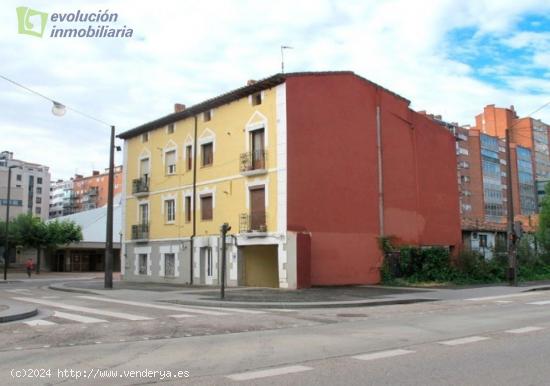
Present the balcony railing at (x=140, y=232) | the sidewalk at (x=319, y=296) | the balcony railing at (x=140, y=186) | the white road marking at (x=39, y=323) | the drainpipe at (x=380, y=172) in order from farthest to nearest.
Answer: the balcony railing at (x=140, y=186), the balcony railing at (x=140, y=232), the drainpipe at (x=380, y=172), the sidewalk at (x=319, y=296), the white road marking at (x=39, y=323)

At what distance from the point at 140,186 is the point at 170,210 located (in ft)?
11.3

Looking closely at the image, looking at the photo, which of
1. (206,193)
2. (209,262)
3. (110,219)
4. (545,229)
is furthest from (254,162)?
(545,229)

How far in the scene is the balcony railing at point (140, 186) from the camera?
117 feet

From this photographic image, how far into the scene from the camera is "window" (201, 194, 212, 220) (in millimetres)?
30734

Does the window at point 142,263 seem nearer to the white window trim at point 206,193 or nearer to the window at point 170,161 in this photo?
the window at point 170,161

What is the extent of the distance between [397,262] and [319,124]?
8.38m

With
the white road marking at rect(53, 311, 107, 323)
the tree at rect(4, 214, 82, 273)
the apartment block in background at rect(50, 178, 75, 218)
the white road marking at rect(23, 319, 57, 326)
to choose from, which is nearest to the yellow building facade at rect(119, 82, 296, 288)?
the white road marking at rect(53, 311, 107, 323)

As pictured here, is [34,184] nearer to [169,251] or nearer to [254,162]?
[169,251]

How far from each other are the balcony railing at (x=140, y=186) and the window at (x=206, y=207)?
609 centimetres

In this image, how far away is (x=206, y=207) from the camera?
3100 cm

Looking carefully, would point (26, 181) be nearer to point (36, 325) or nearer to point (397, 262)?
point (397, 262)

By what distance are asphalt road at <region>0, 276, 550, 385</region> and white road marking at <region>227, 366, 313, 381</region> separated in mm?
13

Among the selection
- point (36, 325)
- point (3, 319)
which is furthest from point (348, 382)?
point (3, 319)

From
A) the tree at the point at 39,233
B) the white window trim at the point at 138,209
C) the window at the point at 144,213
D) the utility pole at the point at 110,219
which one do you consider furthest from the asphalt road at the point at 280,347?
the tree at the point at 39,233
